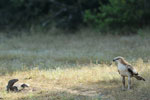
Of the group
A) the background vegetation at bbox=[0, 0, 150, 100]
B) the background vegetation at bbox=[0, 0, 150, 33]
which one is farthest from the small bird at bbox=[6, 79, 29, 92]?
the background vegetation at bbox=[0, 0, 150, 33]

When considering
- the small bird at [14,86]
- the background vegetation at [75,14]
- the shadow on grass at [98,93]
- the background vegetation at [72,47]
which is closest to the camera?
the shadow on grass at [98,93]

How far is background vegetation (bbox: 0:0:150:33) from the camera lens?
16.3m

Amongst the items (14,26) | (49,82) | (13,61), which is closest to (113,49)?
(13,61)

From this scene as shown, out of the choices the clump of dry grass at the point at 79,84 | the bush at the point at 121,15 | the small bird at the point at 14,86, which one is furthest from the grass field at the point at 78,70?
the bush at the point at 121,15

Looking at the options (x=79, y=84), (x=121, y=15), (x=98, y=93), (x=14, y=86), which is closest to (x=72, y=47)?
(x=121, y=15)

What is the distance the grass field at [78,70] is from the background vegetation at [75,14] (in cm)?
121

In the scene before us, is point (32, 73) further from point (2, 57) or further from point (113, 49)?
point (113, 49)

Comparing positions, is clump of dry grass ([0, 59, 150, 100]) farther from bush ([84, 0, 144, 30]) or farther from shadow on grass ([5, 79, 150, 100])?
bush ([84, 0, 144, 30])

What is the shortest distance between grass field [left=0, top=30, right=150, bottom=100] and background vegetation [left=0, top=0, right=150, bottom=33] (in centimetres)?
121

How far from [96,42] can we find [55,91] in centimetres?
808

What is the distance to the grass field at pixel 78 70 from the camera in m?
7.37

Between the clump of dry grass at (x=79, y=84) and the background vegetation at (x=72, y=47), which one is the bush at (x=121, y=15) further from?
the clump of dry grass at (x=79, y=84)

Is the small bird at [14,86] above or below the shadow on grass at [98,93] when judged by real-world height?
above

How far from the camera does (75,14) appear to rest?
19656 mm
